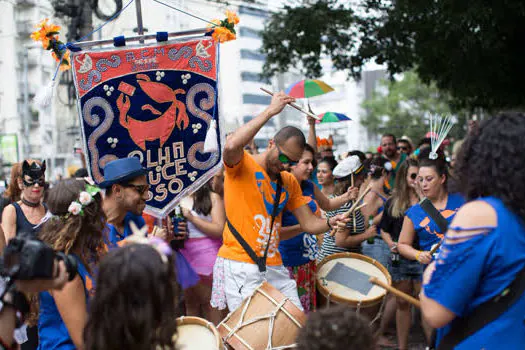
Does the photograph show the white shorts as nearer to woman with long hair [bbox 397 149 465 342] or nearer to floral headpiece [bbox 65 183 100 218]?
woman with long hair [bbox 397 149 465 342]

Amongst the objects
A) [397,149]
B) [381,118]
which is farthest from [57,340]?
[381,118]

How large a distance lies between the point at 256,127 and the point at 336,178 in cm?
323

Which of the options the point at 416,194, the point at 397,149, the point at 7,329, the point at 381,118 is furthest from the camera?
the point at 381,118

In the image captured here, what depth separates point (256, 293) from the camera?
175 inches

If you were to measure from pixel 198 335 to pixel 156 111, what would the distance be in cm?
215

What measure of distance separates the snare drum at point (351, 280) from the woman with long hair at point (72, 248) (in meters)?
2.83

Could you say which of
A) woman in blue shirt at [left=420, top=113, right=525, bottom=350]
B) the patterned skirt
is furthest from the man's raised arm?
woman in blue shirt at [left=420, top=113, right=525, bottom=350]

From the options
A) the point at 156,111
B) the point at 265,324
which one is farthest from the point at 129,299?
the point at 156,111

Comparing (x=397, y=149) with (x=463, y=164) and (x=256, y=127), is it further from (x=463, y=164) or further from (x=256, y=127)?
(x=463, y=164)

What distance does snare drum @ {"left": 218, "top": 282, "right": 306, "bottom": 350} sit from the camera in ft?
13.9

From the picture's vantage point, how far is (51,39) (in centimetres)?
508

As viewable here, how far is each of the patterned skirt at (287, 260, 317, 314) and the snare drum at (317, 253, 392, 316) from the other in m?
0.21

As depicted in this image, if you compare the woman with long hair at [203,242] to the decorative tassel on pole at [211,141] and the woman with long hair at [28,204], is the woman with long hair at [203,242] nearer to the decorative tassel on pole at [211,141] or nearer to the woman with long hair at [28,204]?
the woman with long hair at [28,204]

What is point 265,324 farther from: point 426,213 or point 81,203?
point 426,213
